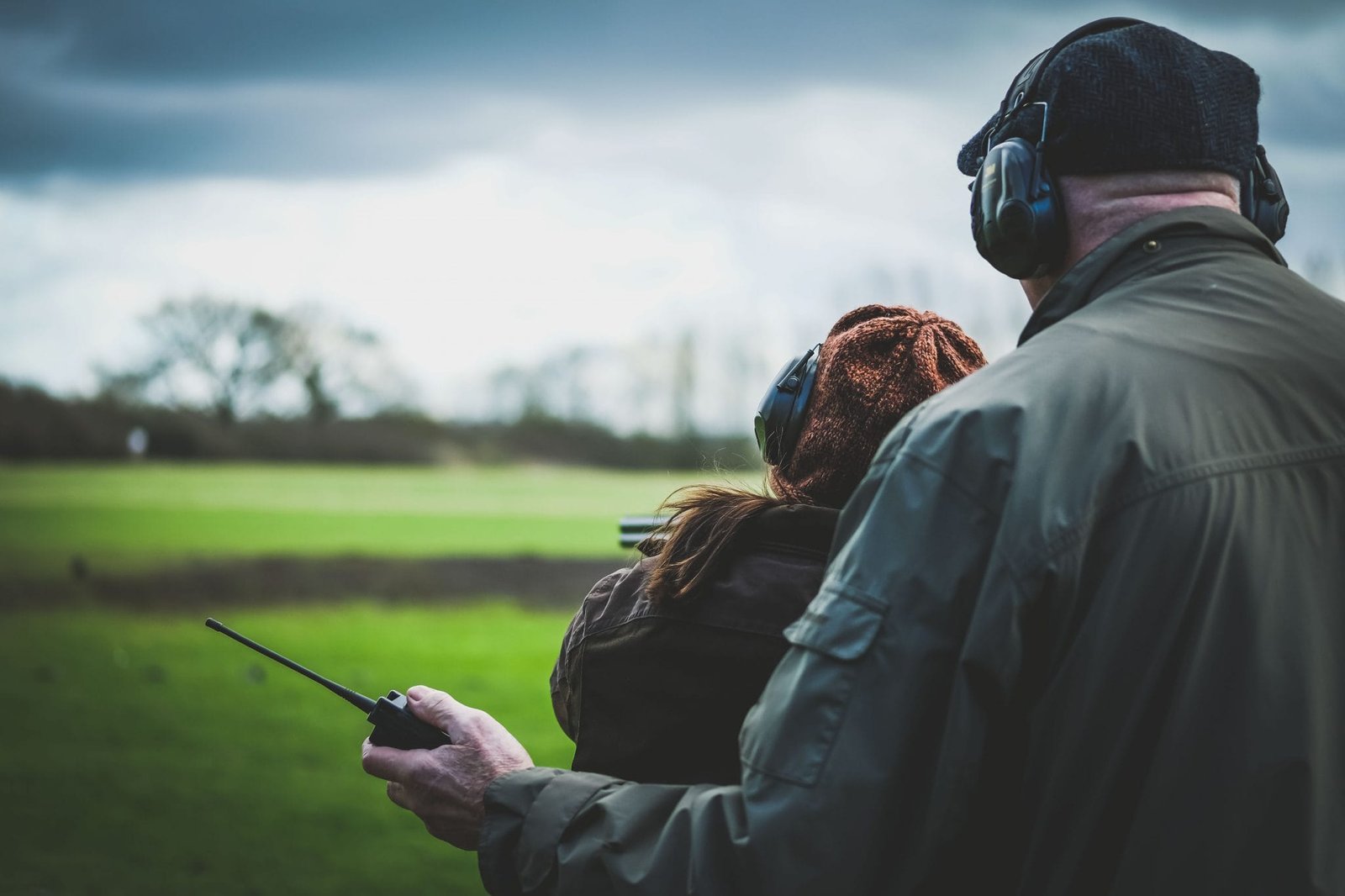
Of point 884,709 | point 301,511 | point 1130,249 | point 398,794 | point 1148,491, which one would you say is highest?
point 1130,249

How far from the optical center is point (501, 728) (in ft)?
5.08

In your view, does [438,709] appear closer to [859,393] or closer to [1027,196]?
[859,393]

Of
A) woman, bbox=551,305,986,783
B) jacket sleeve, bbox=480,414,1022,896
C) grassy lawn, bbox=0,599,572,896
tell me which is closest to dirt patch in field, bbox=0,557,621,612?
grassy lawn, bbox=0,599,572,896

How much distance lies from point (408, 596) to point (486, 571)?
9.09 feet

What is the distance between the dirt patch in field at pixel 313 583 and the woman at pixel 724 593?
1585 cm

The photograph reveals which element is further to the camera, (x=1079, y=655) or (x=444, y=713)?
(x=444, y=713)

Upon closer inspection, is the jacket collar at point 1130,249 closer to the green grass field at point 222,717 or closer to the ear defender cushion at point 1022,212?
the ear defender cushion at point 1022,212

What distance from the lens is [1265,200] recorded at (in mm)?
1493

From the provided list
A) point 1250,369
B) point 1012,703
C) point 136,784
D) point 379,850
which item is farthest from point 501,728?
point 136,784

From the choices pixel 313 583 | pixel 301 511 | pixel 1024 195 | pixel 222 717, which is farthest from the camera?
pixel 301 511

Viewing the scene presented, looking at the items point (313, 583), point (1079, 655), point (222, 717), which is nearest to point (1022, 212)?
point (1079, 655)

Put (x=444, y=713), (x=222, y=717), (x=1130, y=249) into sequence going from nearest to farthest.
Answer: (x=1130, y=249)
(x=444, y=713)
(x=222, y=717)

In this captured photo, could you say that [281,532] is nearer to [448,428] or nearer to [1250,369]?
[448,428]

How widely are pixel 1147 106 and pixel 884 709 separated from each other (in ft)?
2.31
